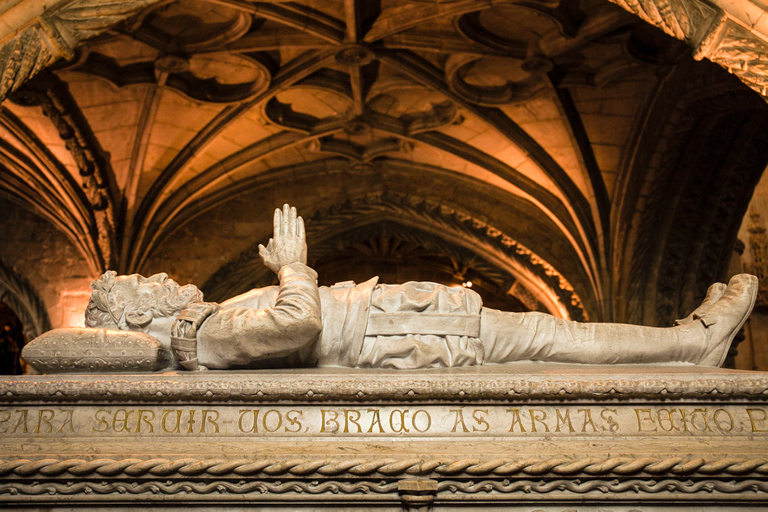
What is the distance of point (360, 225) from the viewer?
1118 cm

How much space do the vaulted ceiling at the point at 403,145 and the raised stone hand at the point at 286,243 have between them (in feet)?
16.1

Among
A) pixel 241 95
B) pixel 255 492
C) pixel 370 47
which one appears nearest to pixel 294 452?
pixel 255 492

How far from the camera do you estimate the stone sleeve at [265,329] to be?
2705mm

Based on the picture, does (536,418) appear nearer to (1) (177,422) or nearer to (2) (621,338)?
(2) (621,338)

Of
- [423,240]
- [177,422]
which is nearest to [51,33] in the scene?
[177,422]

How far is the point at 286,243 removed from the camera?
310 centimetres

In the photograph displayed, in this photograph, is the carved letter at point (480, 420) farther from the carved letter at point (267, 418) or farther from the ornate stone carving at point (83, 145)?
the ornate stone carving at point (83, 145)

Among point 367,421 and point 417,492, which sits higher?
point 367,421

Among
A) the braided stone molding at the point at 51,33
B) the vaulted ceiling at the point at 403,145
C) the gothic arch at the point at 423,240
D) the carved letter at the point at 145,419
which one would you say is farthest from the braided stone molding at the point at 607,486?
the gothic arch at the point at 423,240

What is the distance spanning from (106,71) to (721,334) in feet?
24.8

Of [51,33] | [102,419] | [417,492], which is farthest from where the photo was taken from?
[51,33]

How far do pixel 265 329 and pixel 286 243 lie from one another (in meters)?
0.50

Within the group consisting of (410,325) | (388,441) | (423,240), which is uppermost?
(423,240)

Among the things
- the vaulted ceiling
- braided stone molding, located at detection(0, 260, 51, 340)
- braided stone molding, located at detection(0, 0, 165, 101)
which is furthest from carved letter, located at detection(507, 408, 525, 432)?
braided stone molding, located at detection(0, 260, 51, 340)
